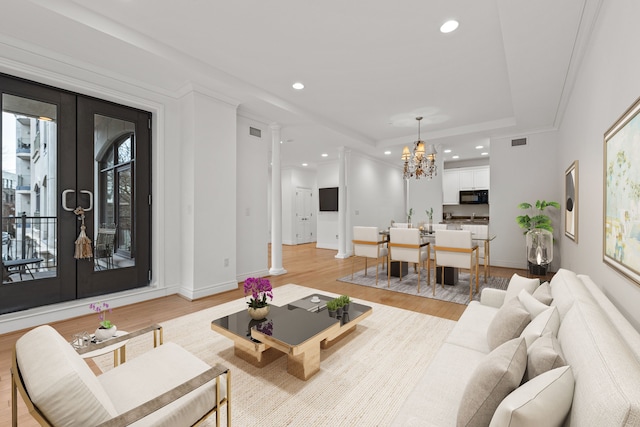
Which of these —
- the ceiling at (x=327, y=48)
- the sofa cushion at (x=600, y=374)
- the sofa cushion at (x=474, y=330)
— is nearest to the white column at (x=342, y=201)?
the ceiling at (x=327, y=48)

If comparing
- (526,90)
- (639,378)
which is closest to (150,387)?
(639,378)

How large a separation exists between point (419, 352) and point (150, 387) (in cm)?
202

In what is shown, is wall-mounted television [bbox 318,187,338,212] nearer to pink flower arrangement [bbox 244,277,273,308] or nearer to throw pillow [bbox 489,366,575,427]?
pink flower arrangement [bbox 244,277,273,308]

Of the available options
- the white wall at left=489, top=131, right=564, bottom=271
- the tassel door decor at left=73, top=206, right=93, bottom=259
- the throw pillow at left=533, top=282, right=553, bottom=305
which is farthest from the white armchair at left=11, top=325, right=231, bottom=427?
the white wall at left=489, top=131, right=564, bottom=271

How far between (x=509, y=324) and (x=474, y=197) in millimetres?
8180

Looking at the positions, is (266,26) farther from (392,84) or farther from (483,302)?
(483,302)

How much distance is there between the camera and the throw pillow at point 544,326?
127 centimetres

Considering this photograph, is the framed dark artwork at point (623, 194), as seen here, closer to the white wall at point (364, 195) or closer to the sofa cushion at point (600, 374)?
the sofa cushion at point (600, 374)

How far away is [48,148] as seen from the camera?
3.11m

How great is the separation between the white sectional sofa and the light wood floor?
1818 millimetres

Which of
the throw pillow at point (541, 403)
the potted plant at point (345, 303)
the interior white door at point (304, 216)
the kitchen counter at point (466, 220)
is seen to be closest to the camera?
Result: the throw pillow at point (541, 403)

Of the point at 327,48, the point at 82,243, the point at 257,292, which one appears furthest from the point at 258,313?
the point at 327,48

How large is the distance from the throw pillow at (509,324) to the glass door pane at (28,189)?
13.7ft

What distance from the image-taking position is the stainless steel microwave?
858cm
